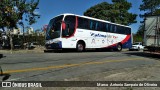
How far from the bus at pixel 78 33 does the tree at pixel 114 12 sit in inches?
1035

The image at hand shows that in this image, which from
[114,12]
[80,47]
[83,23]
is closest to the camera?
[80,47]

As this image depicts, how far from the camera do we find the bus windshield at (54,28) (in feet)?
71.7

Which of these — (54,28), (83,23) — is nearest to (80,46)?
(83,23)

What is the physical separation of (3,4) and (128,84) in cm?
2172

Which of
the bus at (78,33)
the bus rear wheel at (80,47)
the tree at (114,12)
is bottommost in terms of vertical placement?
the bus rear wheel at (80,47)

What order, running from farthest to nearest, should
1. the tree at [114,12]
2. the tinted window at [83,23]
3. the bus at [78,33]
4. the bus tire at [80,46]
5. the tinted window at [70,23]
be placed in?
the tree at [114,12], the bus tire at [80,46], the tinted window at [83,23], the tinted window at [70,23], the bus at [78,33]

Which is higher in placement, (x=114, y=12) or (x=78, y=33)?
(x=114, y=12)

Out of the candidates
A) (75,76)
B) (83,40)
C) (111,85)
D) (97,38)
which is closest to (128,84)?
(111,85)

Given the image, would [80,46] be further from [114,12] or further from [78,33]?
[114,12]

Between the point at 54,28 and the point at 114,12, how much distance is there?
34.5 m

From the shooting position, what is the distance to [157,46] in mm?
20328

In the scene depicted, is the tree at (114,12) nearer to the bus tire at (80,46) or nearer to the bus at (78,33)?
the bus at (78,33)

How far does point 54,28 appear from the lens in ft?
73.2

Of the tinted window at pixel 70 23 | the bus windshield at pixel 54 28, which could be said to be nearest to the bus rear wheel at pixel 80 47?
the tinted window at pixel 70 23
